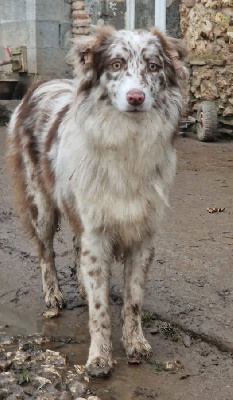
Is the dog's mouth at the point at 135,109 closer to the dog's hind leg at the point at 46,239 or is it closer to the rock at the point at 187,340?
the dog's hind leg at the point at 46,239

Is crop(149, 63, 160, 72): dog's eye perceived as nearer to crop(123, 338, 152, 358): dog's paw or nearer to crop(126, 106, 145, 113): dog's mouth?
crop(126, 106, 145, 113): dog's mouth

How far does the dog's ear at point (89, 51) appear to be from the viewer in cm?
337

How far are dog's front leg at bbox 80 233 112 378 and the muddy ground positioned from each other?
149 millimetres

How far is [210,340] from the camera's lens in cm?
365

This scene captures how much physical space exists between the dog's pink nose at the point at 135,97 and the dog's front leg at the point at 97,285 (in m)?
0.74

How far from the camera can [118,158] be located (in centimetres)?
338

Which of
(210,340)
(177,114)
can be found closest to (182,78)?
(177,114)

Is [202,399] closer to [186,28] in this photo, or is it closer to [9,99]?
[186,28]

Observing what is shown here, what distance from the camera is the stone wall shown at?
28.7ft

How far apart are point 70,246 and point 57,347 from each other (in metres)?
1.55

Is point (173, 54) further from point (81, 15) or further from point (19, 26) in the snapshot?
point (19, 26)

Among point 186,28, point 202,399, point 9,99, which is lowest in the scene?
point 202,399

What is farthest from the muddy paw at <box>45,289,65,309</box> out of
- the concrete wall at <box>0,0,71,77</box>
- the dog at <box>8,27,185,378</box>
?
the concrete wall at <box>0,0,71,77</box>

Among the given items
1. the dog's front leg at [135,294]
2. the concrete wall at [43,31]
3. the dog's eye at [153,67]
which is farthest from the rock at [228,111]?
the dog's eye at [153,67]
